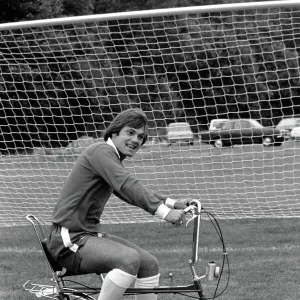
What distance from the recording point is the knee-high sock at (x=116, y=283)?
4.45 m

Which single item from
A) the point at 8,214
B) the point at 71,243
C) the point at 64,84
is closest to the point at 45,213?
the point at 8,214

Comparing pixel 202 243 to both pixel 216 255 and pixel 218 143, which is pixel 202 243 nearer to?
pixel 216 255

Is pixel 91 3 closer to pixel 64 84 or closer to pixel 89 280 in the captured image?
pixel 64 84

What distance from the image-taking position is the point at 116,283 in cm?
445

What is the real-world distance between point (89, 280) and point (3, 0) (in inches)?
1015

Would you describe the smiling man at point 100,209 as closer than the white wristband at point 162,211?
No

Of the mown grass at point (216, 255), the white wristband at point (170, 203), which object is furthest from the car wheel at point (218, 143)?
the white wristband at point (170, 203)

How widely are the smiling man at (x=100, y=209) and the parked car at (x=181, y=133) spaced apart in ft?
22.3

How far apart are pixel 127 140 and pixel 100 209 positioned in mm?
463

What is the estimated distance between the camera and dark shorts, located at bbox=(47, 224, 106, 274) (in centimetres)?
462

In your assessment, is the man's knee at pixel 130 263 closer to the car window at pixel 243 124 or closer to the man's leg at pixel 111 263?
the man's leg at pixel 111 263

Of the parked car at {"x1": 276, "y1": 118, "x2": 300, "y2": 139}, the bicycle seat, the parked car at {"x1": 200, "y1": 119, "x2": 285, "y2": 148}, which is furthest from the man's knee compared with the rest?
the parked car at {"x1": 276, "y1": 118, "x2": 300, "y2": 139}

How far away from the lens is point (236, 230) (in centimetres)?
956

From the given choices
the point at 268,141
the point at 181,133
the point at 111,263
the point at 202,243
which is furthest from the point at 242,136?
the point at 111,263
